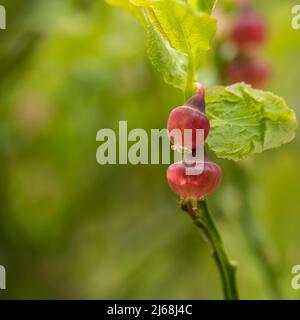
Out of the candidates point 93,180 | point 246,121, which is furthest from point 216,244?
point 93,180

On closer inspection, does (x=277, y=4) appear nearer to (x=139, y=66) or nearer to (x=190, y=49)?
(x=139, y=66)

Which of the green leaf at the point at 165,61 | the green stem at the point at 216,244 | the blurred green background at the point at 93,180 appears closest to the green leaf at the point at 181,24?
the green leaf at the point at 165,61

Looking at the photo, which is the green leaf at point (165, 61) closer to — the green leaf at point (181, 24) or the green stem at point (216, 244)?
the green leaf at point (181, 24)

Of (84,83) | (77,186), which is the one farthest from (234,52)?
(77,186)

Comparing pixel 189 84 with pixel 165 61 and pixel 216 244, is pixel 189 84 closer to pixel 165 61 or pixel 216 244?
pixel 165 61

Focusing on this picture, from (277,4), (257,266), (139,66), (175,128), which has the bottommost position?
(175,128)

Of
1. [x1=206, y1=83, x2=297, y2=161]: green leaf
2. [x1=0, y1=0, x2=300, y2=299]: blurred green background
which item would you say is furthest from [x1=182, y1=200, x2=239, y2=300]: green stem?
[x1=0, y1=0, x2=300, y2=299]: blurred green background

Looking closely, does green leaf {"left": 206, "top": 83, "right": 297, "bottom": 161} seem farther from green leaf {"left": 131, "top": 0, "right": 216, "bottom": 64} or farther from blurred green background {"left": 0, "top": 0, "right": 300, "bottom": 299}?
blurred green background {"left": 0, "top": 0, "right": 300, "bottom": 299}
